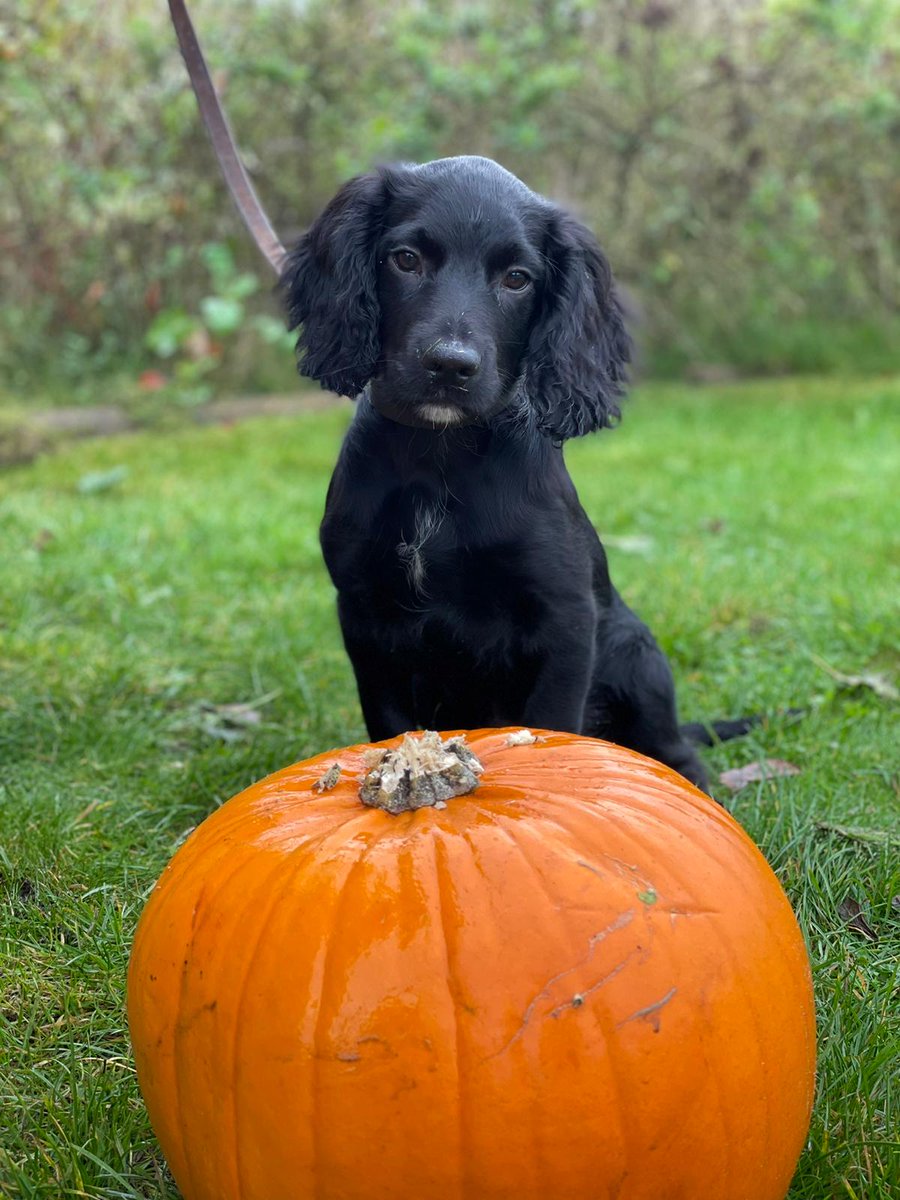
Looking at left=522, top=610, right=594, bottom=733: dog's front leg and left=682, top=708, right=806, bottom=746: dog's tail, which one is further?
left=682, top=708, right=806, bottom=746: dog's tail

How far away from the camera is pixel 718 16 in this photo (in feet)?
30.3

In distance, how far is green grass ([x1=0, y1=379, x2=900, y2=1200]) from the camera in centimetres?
172

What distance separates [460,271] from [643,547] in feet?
9.48

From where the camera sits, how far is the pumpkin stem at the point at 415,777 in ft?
5.14

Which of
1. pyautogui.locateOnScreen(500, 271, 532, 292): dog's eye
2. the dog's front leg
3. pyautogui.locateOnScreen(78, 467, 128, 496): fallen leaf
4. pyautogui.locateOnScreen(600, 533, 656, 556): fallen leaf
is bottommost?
pyautogui.locateOnScreen(600, 533, 656, 556): fallen leaf

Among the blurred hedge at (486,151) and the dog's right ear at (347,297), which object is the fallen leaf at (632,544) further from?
the blurred hedge at (486,151)

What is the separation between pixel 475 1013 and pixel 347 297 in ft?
5.02

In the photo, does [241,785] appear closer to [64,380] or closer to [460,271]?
[460,271]

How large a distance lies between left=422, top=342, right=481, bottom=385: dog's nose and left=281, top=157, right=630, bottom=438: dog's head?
0.03 meters

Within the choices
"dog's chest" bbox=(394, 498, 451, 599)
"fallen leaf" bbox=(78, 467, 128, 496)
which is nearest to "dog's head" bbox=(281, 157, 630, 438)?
"dog's chest" bbox=(394, 498, 451, 599)

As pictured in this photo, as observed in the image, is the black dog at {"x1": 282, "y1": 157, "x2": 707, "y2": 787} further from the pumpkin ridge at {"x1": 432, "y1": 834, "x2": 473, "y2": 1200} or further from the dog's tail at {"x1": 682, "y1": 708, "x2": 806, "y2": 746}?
the pumpkin ridge at {"x1": 432, "y1": 834, "x2": 473, "y2": 1200}

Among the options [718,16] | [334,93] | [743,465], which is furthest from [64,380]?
[718,16]

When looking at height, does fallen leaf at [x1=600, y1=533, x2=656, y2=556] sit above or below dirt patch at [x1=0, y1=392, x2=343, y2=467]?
below

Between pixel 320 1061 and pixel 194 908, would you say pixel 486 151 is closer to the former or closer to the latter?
pixel 194 908
